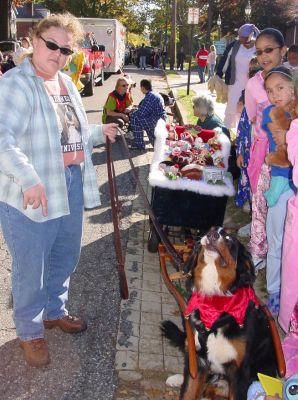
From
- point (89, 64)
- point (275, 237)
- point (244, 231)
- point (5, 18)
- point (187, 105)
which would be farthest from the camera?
point (5, 18)

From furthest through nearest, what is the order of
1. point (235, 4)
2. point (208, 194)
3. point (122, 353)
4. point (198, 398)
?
point (235, 4) → point (208, 194) → point (122, 353) → point (198, 398)

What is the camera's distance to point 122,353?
332 centimetres

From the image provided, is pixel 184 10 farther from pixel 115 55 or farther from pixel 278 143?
pixel 278 143

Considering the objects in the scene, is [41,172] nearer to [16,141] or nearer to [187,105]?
[16,141]

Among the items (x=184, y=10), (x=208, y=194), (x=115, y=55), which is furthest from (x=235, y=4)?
(x=208, y=194)

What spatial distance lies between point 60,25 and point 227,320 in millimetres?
1983

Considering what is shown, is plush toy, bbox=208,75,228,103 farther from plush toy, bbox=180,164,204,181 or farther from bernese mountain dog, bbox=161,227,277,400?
bernese mountain dog, bbox=161,227,277,400

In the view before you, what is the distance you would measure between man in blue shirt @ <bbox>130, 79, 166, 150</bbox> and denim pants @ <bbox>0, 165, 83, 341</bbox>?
6.06 m

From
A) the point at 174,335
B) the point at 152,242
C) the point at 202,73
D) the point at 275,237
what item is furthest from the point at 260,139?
the point at 202,73

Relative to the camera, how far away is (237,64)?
7.88 meters

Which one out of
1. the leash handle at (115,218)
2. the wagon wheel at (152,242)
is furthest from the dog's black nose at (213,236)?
the wagon wheel at (152,242)

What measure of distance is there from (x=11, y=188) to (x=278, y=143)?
6.38 feet

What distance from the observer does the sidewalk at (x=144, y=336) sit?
306cm

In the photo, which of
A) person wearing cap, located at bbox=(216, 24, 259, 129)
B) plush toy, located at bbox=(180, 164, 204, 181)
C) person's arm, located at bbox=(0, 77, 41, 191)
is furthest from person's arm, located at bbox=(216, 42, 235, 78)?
person's arm, located at bbox=(0, 77, 41, 191)
